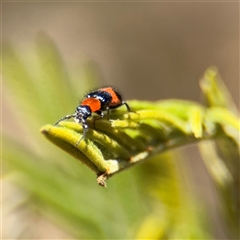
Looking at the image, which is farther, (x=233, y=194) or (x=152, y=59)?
(x=152, y=59)

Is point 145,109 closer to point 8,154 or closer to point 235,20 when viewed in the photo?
point 8,154

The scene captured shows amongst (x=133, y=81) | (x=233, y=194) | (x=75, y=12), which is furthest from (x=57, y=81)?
(x=75, y=12)

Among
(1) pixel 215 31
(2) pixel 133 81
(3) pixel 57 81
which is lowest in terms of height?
A: (2) pixel 133 81

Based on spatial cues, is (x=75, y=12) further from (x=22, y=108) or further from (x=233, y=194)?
(x=233, y=194)

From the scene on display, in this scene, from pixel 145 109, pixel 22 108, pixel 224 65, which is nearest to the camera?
pixel 145 109

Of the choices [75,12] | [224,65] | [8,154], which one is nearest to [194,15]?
[224,65]

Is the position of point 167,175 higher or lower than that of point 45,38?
lower

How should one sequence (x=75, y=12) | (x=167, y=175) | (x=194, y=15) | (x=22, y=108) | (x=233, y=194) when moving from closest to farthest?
(x=233, y=194), (x=167, y=175), (x=22, y=108), (x=194, y=15), (x=75, y=12)
